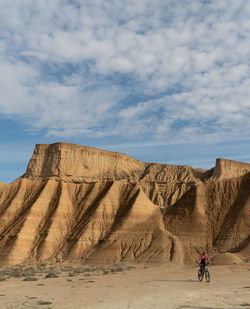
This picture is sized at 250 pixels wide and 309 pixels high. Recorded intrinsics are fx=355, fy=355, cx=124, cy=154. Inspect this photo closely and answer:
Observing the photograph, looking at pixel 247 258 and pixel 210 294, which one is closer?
pixel 210 294

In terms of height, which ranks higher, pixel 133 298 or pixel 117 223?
pixel 117 223

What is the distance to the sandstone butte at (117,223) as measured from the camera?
162ft

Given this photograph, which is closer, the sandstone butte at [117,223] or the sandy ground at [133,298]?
the sandy ground at [133,298]

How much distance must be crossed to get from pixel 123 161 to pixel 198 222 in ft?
189

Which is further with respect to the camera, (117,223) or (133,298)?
(117,223)

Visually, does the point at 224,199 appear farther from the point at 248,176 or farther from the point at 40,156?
the point at 40,156

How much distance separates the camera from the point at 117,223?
192ft

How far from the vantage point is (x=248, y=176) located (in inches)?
2213

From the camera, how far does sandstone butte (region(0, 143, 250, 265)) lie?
162 feet

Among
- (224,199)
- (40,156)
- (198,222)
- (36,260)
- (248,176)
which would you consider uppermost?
(40,156)

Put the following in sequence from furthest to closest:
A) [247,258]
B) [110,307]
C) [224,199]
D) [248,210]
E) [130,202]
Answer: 1. [130,202]
2. [224,199]
3. [248,210]
4. [247,258]
5. [110,307]

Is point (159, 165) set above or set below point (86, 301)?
above

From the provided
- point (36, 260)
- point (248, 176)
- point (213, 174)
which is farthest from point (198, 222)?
point (213, 174)

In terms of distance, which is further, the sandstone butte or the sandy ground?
the sandstone butte
